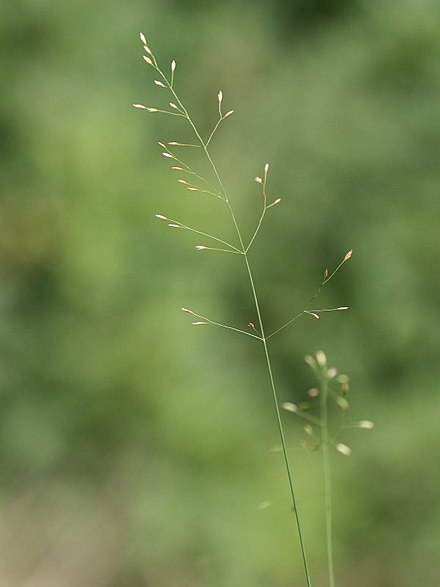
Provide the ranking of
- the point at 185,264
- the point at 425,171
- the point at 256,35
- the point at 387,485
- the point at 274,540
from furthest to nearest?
the point at 256,35
the point at 425,171
the point at 185,264
the point at 387,485
the point at 274,540

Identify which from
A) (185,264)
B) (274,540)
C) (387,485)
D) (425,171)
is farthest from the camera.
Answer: (425,171)

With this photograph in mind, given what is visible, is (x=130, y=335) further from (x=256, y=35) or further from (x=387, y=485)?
(x=256, y=35)

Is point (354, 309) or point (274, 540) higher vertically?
point (354, 309)

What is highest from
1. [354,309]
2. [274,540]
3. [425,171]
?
[425,171]

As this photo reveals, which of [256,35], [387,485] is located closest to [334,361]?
[387,485]

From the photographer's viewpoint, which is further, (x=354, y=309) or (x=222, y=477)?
(x=354, y=309)

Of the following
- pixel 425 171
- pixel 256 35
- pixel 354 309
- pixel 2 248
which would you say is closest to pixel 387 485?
pixel 354 309
